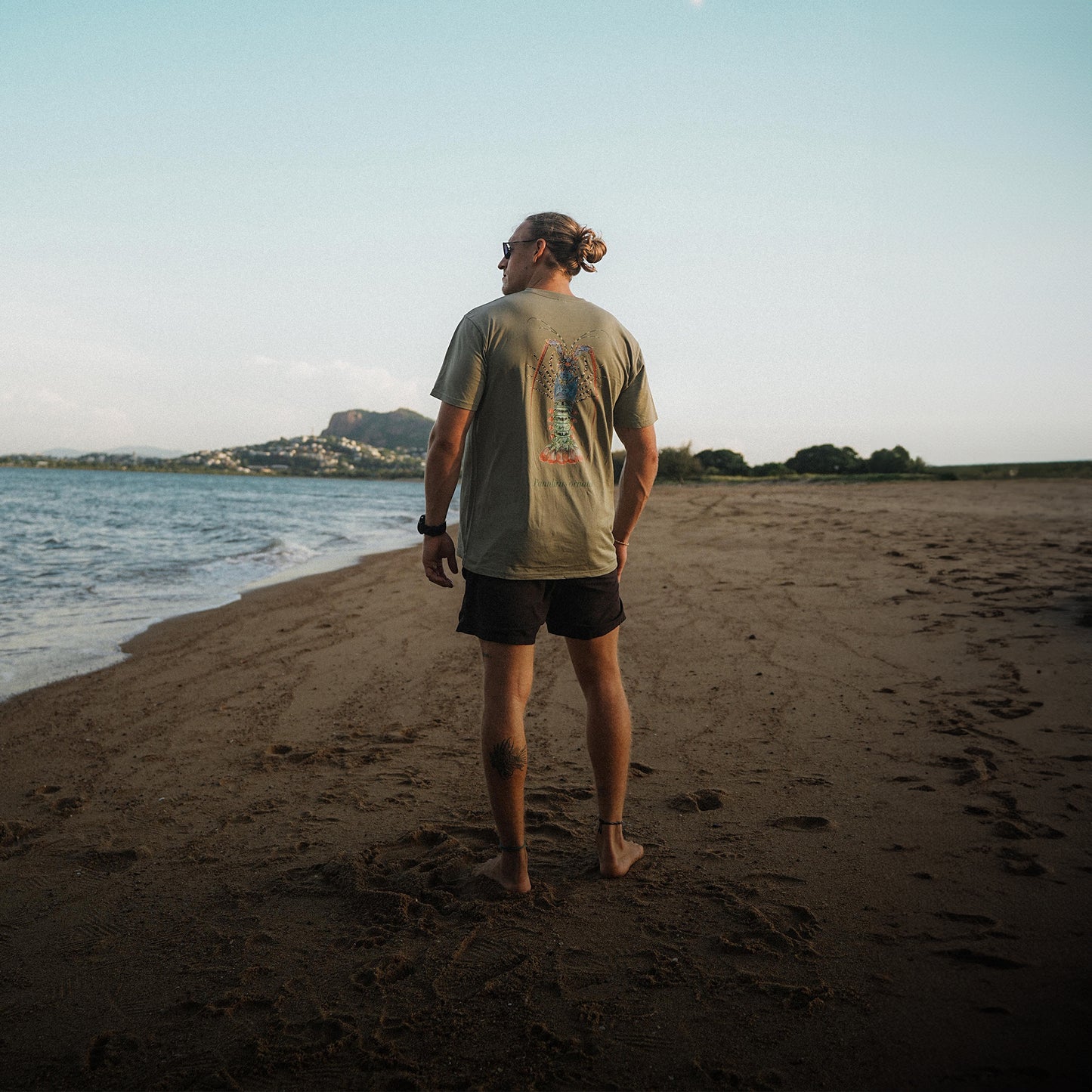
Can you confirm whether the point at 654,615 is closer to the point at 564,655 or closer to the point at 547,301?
the point at 564,655

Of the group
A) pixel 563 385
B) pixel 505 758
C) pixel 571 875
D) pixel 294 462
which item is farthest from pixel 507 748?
pixel 294 462

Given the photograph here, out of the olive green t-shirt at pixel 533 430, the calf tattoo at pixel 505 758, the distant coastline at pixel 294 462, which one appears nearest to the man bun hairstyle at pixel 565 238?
the olive green t-shirt at pixel 533 430

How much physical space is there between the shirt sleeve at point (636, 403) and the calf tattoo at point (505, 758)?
1092 mm

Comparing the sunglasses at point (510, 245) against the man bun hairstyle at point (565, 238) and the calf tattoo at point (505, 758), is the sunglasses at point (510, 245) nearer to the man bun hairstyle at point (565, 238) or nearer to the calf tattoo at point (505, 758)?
the man bun hairstyle at point (565, 238)

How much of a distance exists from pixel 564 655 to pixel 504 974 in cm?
309

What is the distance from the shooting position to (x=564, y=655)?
195 inches

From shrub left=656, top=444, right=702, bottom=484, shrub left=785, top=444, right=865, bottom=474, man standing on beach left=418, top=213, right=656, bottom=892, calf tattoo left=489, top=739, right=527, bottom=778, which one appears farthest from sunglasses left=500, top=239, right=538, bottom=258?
shrub left=785, top=444, right=865, bottom=474

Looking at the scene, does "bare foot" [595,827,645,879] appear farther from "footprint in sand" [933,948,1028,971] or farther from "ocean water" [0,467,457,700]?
"ocean water" [0,467,457,700]

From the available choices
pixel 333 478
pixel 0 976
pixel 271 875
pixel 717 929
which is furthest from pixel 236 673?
pixel 333 478

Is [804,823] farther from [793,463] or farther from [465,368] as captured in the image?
[793,463]

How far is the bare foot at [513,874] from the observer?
228 centimetres

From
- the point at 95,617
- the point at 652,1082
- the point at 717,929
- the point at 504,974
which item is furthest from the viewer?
the point at 95,617

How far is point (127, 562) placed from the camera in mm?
11250

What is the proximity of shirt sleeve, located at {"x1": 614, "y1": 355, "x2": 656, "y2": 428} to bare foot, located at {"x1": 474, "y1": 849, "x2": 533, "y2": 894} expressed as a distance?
4.60 feet
